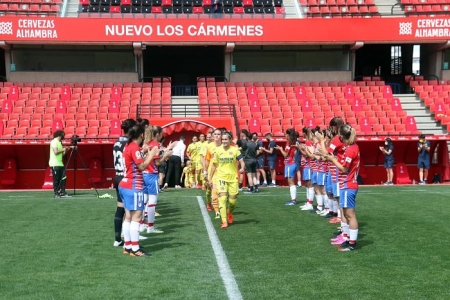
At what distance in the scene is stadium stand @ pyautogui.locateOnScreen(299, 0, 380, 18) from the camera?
3087cm

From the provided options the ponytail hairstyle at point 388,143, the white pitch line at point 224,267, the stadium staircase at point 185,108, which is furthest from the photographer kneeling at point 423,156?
the white pitch line at point 224,267

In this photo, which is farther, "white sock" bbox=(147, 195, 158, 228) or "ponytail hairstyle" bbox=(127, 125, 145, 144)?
"white sock" bbox=(147, 195, 158, 228)

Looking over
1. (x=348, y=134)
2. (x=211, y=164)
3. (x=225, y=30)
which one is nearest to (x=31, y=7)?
(x=225, y=30)

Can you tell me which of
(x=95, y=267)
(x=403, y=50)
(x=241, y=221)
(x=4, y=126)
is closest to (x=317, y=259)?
(x=95, y=267)

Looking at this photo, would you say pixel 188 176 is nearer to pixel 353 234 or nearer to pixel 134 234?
pixel 134 234

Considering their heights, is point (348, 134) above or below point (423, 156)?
above

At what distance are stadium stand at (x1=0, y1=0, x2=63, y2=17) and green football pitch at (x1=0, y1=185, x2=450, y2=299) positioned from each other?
18.5m

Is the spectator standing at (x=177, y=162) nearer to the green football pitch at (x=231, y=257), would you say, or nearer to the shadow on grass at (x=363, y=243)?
the green football pitch at (x=231, y=257)

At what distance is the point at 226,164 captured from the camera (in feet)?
37.1

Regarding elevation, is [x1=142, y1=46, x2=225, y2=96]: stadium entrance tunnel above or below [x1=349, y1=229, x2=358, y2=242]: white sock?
above

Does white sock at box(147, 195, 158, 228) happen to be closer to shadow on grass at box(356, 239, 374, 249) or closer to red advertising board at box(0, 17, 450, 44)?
shadow on grass at box(356, 239, 374, 249)

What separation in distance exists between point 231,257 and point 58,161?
1016cm

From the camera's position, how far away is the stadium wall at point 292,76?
1168 inches

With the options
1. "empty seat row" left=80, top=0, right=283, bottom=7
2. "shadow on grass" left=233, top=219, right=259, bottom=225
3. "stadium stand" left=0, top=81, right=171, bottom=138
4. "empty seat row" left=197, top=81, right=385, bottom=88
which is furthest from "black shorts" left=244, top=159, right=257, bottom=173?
"empty seat row" left=80, top=0, right=283, bottom=7
